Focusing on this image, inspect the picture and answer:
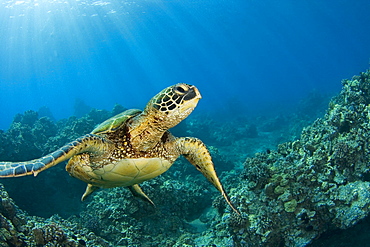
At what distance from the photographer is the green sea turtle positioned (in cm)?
250

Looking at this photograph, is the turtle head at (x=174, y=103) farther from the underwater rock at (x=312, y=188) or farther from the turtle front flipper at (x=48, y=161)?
the underwater rock at (x=312, y=188)

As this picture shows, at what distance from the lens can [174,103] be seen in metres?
2.52

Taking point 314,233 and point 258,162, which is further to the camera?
point 258,162

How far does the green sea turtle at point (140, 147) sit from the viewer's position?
8.21 feet

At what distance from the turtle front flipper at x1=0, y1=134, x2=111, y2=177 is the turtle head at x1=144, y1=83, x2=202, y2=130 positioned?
31.8 inches

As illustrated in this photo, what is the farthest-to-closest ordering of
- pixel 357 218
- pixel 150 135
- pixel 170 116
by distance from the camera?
pixel 357 218 < pixel 150 135 < pixel 170 116

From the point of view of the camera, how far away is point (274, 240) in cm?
385

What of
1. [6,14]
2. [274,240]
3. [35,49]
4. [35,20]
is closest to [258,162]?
[274,240]

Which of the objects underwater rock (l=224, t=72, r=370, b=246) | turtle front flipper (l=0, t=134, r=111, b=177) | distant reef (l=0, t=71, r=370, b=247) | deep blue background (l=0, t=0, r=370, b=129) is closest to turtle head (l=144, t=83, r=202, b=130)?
turtle front flipper (l=0, t=134, r=111, b=177)

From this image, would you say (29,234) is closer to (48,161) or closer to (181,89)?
(48,161)

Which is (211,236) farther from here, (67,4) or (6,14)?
(6,14)

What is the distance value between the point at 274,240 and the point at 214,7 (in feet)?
207

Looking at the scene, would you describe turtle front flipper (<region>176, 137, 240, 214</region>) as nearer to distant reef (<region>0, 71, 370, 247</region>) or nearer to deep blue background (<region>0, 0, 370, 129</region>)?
distant reef (<region>0, 71, 370, 247</region>)

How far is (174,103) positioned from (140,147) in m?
0.89
